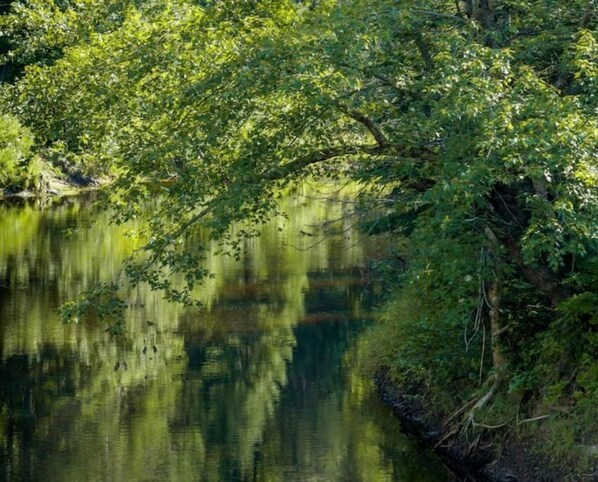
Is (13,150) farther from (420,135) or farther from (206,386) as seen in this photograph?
(420,135)

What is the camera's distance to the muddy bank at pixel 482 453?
13.7m

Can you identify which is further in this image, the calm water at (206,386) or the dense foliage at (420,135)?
the calm water at (206,386)

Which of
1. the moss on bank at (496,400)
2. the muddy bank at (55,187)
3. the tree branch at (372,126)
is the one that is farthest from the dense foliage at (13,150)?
the tree branch at (372,126)

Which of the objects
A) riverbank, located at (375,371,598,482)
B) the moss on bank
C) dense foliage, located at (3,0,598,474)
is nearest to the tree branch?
dense foliage, located at (3,0,598,474)

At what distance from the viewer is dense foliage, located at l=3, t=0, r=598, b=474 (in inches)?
476

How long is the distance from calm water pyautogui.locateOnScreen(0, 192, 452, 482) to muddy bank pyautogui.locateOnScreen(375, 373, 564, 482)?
0.26m

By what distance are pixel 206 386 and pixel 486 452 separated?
5846 mm

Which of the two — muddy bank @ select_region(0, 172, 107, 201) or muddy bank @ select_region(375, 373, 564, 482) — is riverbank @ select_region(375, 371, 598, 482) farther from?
muddy bank @ select_region(0, 172, 107, 201)

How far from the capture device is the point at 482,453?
48.2ft

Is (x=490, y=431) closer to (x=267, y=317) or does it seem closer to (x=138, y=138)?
(x=138, y=138)

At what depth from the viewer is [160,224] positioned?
1472 cm

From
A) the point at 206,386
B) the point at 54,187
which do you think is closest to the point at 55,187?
the point at 54,187

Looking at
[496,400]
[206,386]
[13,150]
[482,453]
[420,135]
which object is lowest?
[482,453]

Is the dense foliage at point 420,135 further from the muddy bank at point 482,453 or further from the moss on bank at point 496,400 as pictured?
the muddy bank at point 482,453
